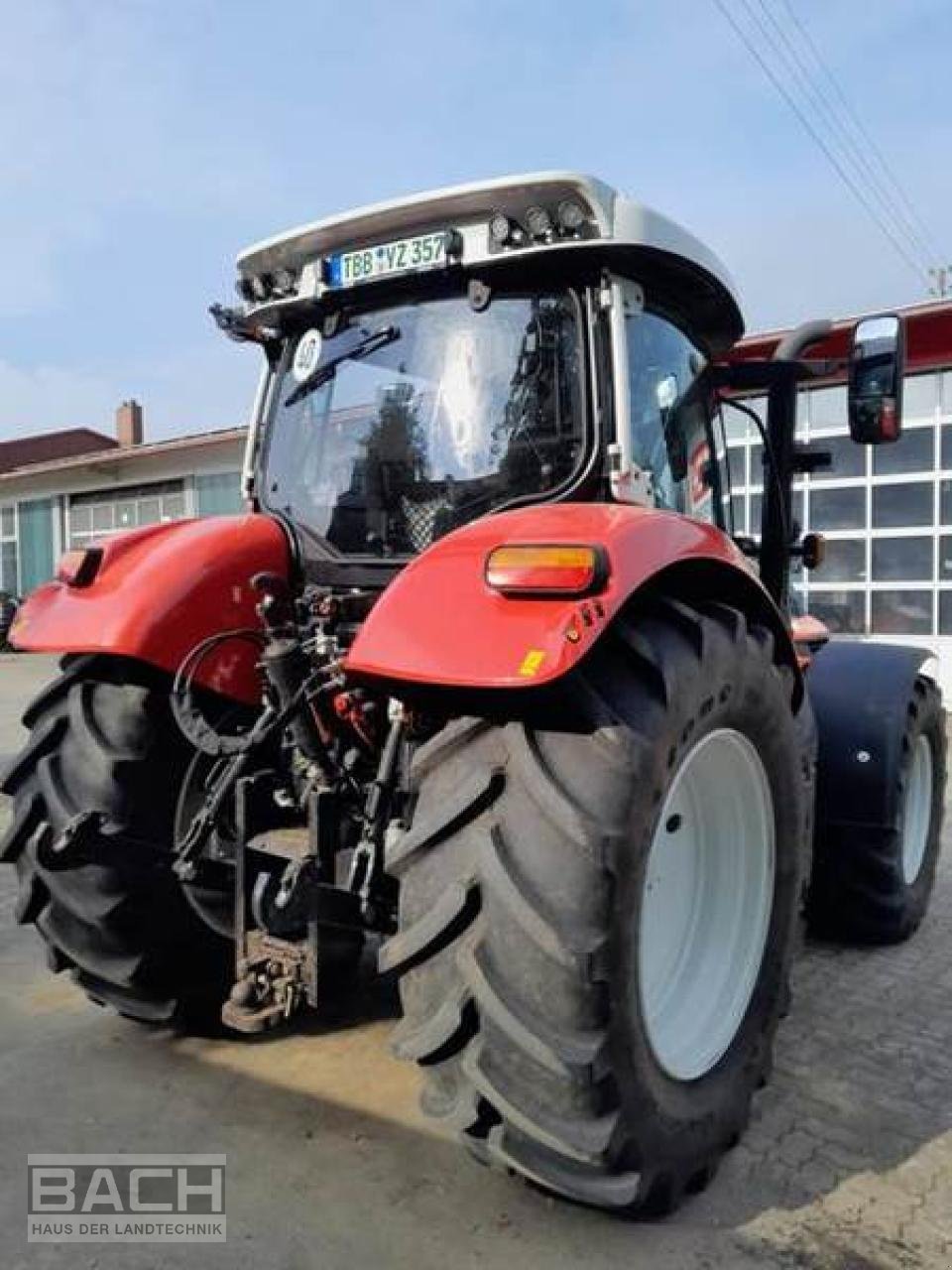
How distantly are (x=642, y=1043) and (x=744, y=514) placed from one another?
981 centimetres

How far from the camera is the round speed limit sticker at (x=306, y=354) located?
3346 millimetres

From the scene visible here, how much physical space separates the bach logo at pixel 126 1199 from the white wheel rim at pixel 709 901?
3.68 feet

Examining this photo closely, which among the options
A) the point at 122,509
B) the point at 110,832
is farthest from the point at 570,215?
the point at 122,509

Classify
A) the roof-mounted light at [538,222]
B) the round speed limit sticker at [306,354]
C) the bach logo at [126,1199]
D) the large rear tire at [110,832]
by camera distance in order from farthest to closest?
the round speed limit sticker at [306,354] → the large rear tire at [110,832] → the roof-mounted light at [538,222] → the bach logo at [126,1199]

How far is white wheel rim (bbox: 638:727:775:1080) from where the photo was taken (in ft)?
8.67

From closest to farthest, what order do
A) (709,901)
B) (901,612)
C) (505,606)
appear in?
(505,606) < (709,901) < (901,612)

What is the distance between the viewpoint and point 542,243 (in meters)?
2.77

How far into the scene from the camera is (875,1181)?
2539 millimetres

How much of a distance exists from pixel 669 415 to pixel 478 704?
1433 mm

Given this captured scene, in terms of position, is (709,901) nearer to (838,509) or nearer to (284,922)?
(284,922)

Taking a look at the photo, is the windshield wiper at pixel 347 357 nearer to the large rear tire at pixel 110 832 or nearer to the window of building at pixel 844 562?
the large rear tire at pixel 110 832

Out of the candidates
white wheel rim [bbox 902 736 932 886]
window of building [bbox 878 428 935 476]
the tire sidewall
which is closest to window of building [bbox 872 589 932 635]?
window of building [bbox 878 428 935 476]

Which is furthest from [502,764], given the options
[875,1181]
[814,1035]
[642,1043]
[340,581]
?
[814,1035]

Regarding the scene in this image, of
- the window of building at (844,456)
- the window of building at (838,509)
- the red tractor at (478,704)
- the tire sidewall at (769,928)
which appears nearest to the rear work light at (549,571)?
the red tractor at (478,704)
